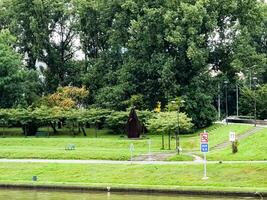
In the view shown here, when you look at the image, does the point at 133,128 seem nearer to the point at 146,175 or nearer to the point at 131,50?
the point at 131,50

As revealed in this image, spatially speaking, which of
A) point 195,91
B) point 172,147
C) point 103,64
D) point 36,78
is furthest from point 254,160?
point 36,78

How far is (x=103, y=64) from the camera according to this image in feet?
278

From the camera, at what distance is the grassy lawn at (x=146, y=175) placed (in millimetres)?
33812

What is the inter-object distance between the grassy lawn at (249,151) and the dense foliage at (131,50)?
2283cm

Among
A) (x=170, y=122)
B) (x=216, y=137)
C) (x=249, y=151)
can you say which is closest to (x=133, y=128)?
(x=216, y=137)

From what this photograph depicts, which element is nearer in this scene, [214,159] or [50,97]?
[214,159]

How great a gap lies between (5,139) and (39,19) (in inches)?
1032

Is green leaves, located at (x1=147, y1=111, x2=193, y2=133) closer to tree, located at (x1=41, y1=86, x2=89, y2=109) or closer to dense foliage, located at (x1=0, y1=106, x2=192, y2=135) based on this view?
dense foliage, located at (x1=0, y1=106, x2=192, y2=135)

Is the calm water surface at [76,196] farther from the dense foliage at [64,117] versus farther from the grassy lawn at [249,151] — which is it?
the dense foliage at [64,117]

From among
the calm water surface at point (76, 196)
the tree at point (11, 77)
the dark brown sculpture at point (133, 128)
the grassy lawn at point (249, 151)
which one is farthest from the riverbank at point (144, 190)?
the tree at point (11, 77)

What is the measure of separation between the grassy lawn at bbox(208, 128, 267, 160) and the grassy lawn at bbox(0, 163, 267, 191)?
598cm

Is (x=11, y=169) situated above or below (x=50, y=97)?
below

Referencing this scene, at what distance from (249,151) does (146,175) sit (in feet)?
37.4

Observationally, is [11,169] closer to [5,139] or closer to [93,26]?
[5,139]
